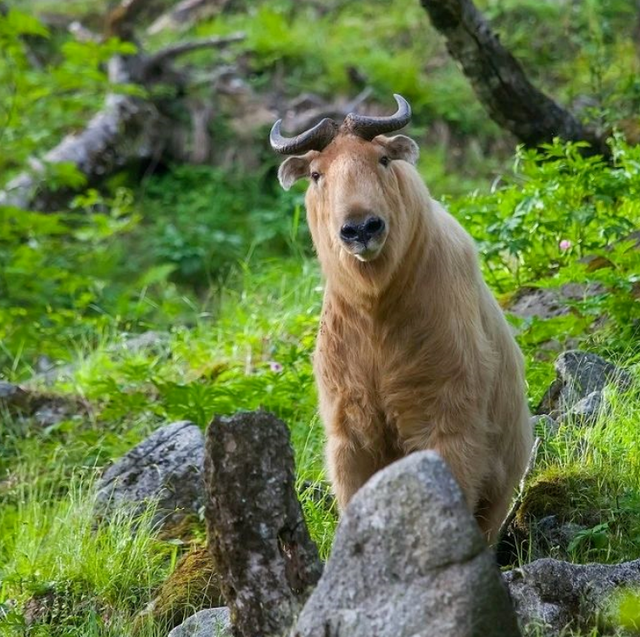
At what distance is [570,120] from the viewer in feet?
32.9

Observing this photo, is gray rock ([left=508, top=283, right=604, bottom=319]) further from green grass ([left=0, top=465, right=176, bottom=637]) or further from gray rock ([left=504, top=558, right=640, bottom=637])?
gray rock ([left=504, top=558, right=640, bottom=637])

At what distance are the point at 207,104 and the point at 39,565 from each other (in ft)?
34.4

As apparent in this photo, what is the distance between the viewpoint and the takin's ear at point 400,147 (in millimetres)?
5727

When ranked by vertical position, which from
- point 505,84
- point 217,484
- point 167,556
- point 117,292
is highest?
point 217,484

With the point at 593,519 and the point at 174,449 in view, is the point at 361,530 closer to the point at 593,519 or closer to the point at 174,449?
the point at 593,519

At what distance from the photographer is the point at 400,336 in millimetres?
5656

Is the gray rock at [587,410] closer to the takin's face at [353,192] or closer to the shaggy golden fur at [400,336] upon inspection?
the shaggy golden fur at [400,336]

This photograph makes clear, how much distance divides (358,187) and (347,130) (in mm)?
516

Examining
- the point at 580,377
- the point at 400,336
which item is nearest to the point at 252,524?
the point at 400,336

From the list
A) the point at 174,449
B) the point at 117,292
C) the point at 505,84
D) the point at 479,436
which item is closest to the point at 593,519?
the point at 479,436

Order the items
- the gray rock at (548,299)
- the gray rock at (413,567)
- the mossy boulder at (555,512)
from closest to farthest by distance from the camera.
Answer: the gray rock at (413,567), the mossy boulder at (555,512), the gray rock at (548,299)

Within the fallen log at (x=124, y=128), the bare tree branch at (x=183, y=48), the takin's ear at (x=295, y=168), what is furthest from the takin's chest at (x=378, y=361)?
the bare tree branch at (x=183, y=48)

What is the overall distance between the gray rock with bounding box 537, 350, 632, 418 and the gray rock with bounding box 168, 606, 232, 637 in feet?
8.43

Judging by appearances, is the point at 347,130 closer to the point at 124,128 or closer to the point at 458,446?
the point at 458,446
